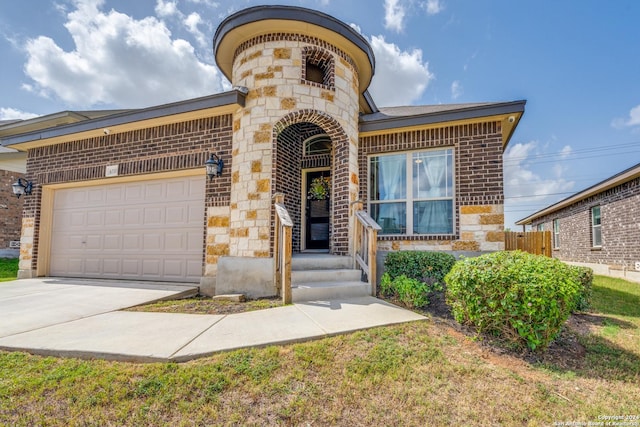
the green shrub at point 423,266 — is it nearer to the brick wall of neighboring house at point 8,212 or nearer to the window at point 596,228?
the window at point 596,228

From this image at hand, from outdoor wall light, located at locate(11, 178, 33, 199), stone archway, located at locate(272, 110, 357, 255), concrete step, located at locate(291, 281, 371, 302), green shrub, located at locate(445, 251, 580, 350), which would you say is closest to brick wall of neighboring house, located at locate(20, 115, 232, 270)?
outdoor wall light, located at locate(11, 178, 33, 199)

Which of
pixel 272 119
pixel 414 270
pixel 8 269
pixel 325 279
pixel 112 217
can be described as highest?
pixel 272 119

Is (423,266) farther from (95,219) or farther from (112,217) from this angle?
(95,219)

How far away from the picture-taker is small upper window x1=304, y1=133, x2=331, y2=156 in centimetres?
760

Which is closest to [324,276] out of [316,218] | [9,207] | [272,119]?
[316,218]

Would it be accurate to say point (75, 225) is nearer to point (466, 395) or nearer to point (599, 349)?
point (466, 395)

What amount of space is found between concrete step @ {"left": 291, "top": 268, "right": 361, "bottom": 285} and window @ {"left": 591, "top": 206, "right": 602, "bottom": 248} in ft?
38.5

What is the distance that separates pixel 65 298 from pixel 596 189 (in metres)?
15.3

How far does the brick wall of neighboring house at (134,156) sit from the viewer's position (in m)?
6.15

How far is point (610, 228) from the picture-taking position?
10.7 meters

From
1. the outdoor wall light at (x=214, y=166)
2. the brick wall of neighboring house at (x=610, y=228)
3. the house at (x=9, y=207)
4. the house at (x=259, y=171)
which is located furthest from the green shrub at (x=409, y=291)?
the house at (x=9, y=207)

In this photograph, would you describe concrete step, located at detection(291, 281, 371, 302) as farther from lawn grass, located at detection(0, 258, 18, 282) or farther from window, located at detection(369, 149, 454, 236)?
lawn grass, located at detection(0, 258, 18, 282)

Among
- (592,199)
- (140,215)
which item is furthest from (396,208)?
(592,199)

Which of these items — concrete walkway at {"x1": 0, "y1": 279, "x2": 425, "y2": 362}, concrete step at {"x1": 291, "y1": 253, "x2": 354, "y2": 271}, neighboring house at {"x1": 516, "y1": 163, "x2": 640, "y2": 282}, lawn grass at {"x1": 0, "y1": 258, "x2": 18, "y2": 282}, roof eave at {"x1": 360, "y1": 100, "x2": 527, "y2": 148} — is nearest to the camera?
concrete walkway at {"x1": 0, "y1": 279, "x2": 425, "y2": 362}
